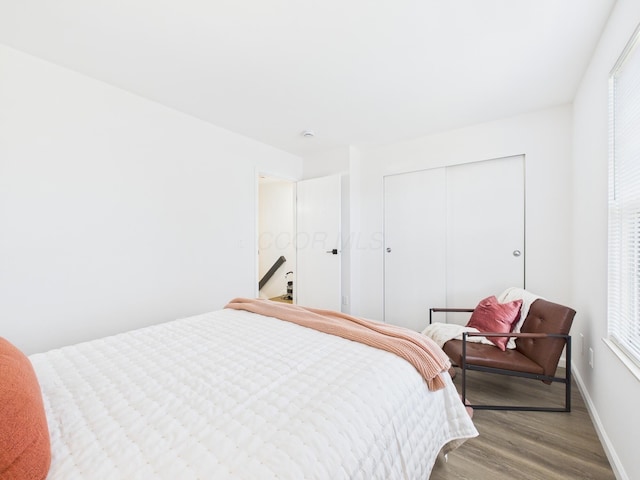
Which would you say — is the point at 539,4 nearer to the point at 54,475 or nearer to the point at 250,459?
the point at 250,459

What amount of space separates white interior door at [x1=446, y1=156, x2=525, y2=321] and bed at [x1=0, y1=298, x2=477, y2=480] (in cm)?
199

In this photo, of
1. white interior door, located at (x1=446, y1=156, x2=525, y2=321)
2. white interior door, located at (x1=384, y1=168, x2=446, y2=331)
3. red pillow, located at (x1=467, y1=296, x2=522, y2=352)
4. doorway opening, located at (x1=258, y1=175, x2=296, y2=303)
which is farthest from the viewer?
doorway opening, located at (x1=258, y1=175, x2=296, y2=303)

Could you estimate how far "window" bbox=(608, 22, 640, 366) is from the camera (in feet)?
4.58

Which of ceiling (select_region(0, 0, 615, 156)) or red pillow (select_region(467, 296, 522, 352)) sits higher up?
ceiling (select_region(0, 0, 615, 156))

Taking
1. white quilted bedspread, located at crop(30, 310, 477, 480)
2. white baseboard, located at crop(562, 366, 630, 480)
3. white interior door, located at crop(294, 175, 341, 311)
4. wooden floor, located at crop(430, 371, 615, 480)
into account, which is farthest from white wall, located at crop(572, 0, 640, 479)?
white interior door, located at crop(294, 175, 341, 311)

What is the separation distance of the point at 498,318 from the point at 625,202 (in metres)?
1.24

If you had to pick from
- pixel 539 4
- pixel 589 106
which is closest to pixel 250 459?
pixel 539 4

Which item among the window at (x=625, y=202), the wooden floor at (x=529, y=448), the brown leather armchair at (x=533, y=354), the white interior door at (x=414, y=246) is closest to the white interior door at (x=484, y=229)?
the white interior door at (x=414, y=246)

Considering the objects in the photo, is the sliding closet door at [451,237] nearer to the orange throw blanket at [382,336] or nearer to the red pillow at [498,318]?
the red pillow at [498,318]

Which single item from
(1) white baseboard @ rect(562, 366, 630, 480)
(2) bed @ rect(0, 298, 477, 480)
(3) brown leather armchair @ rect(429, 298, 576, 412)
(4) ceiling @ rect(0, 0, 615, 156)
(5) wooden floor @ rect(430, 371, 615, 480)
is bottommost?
(5) wooden floor @ rect(430, 371, 615, 480)

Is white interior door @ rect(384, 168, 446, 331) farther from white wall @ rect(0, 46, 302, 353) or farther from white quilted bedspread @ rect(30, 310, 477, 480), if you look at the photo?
white quilted bedspread @ rect(30, 310, 477, 480)

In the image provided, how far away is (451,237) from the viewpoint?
3.32 meters

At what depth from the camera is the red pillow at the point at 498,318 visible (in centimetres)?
235

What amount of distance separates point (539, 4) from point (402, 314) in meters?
3.10
